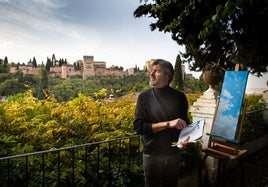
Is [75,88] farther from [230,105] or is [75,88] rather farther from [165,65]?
[165,65]

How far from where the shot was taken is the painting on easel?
3.48m

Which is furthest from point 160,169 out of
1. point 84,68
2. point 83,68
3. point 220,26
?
point 83,68

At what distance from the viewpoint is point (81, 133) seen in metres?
3.23

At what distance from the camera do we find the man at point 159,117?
216cm

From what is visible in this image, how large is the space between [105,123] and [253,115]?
4638mm

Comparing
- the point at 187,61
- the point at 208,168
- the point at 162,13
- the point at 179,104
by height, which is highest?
the point at 162,13

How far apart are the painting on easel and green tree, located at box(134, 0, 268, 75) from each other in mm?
1819

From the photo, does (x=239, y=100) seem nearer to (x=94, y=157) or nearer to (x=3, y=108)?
(x=94, y=157)

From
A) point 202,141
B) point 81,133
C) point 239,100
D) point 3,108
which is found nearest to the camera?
point 3,108

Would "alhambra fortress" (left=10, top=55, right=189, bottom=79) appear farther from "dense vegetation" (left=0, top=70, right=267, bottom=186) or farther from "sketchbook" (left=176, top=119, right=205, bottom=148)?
"sketchbook" (left=176, top=119, right=205, bottom=148)

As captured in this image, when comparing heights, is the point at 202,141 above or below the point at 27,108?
below

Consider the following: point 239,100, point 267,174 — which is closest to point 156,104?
point 239,100

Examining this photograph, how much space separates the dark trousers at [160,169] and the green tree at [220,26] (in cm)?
374

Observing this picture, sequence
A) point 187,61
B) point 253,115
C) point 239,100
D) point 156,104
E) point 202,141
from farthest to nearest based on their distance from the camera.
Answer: point 187,61 → point 253,115 → point 202,141 → point 239,100 → point 156,104
